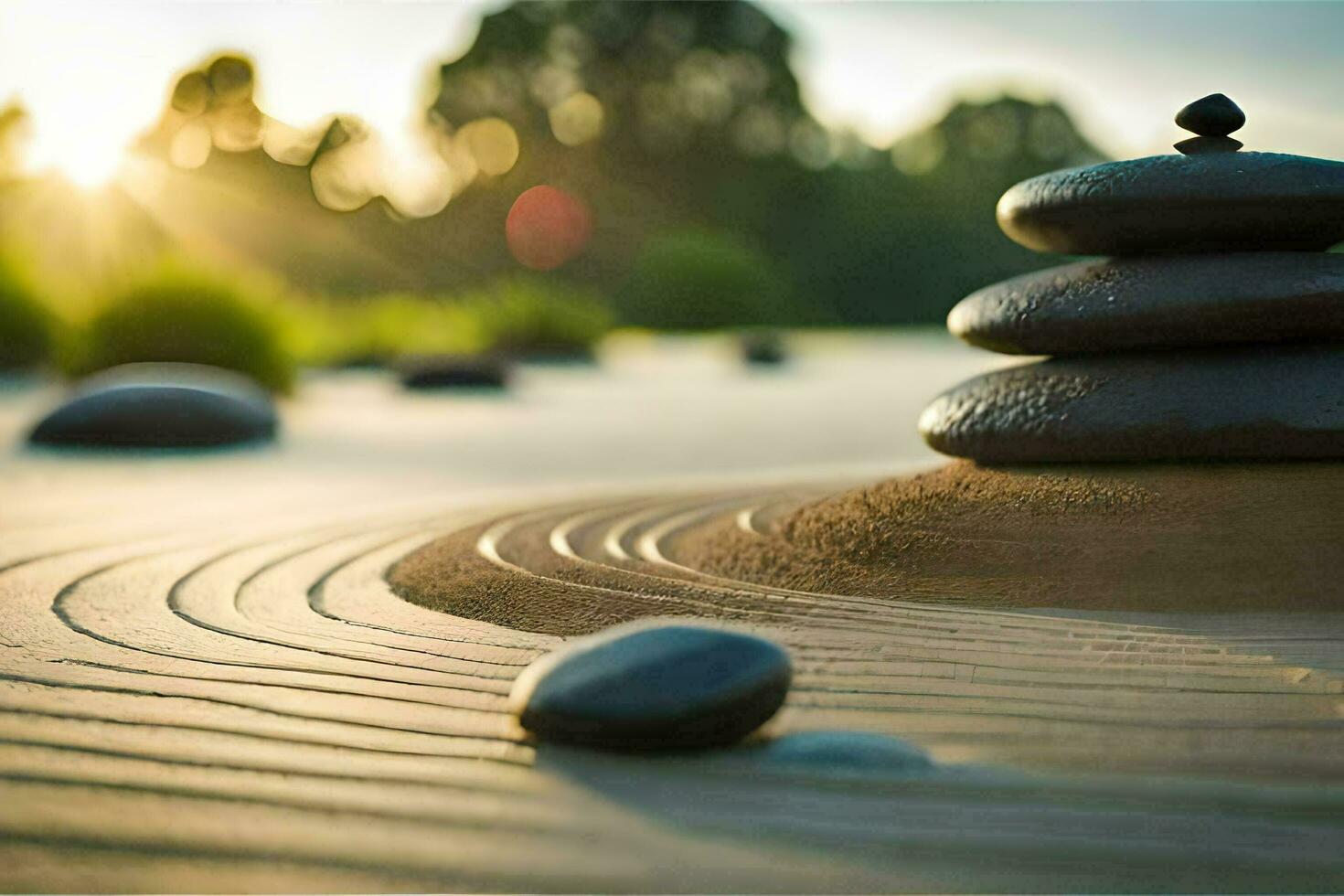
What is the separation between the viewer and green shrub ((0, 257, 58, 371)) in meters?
13.4

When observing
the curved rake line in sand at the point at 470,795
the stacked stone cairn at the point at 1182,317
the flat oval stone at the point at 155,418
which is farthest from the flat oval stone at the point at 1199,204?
the flat oval stone at the point at 155,418


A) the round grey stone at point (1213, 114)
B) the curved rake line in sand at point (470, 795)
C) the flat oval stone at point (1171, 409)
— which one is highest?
the round grey stone at point (1213, 114)

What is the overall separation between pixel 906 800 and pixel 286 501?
4.17m

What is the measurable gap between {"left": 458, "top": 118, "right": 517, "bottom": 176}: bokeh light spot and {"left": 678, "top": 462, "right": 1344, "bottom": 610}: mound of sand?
33517 mm

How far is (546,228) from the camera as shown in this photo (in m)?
34.9

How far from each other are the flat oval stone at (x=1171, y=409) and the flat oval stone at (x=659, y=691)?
5.32 ft

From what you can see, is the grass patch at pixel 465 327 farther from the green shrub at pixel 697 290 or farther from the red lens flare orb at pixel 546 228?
the red lens flare orb at pixel 546 228

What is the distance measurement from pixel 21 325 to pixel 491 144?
2395 cm

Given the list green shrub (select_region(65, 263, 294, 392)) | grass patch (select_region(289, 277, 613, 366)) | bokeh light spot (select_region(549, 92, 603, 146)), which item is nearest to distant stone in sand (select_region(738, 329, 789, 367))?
grass patch (select_region(289, 277, 613, 366))

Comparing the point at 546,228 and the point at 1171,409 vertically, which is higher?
the point at 546,228

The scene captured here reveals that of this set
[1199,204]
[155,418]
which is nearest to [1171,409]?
[1199,204]

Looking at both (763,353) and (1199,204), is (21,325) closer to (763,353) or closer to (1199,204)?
(763,353)

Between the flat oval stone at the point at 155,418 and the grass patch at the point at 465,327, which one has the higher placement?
the grass patch at the point at 465,327

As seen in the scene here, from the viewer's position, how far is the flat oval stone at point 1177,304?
3465mm
